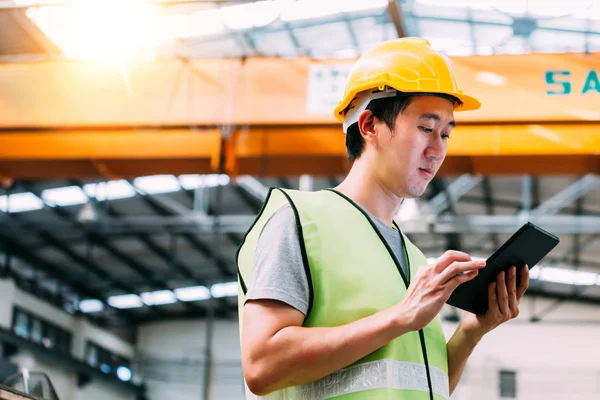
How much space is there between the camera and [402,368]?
7.25 ft

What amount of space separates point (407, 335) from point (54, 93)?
26.9 feet

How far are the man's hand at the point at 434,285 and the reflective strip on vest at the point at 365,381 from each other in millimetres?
168

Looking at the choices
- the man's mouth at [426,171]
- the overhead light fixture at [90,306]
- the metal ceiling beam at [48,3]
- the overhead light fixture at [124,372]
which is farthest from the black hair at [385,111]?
the overhead light fixture at [124,372]

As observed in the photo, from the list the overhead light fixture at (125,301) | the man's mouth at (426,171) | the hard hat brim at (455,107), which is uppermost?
the overhead light fixture at (125,301)

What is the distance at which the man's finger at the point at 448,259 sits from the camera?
→ 2.07 meters

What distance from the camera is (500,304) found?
2.49 metres

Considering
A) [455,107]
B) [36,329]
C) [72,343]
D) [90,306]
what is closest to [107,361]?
[90,306]

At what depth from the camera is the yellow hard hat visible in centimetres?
248

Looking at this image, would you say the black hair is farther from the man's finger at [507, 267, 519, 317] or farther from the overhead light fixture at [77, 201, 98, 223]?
the overhead light fixture at [77, 201, 98, 223]

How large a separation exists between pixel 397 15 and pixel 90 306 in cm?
2282

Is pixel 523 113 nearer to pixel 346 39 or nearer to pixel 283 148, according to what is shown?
pixel 283 148

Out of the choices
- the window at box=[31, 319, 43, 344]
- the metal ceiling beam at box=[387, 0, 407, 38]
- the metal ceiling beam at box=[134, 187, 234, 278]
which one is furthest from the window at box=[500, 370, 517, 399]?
the window at box=[31, 319, 43, 344]

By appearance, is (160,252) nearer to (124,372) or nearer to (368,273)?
(124,372)

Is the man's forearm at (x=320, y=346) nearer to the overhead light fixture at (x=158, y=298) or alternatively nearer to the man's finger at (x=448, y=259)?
the man's finger at (x=448, y=259)
